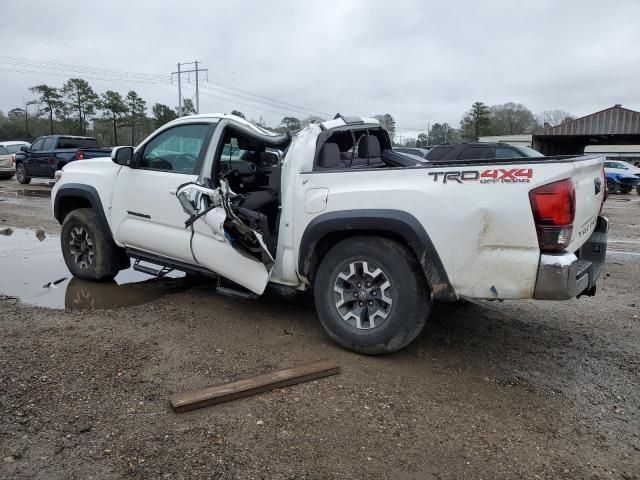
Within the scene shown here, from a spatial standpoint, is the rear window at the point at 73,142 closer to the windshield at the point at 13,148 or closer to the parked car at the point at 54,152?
the parked car at the point at 54,152

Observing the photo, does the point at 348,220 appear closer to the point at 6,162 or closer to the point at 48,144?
the point at 48,144

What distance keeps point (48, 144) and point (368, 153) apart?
17.5 metres

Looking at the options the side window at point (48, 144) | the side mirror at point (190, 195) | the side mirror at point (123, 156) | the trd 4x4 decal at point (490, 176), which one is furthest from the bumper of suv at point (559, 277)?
the side window at point (48, 144)

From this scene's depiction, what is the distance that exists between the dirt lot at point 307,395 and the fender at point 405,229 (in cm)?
70

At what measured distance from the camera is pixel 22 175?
20516mm

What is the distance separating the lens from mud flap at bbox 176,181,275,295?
4254 mm

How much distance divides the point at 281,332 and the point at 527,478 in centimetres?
238

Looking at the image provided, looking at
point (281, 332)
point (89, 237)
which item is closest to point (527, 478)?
point (281, 332)

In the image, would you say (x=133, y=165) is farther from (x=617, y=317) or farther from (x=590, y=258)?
(x=617, y=317)

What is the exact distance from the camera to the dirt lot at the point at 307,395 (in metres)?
2.70

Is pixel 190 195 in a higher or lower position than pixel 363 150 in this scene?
lower

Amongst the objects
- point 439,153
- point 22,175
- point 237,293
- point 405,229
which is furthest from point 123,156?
point 22,175

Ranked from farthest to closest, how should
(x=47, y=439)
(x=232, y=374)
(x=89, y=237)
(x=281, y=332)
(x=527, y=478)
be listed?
(x=89, y=237), (x=281, y=332), (x=232, y=374), (x=47, y=439), (x=527, y=478)

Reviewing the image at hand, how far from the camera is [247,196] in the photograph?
479 cm
